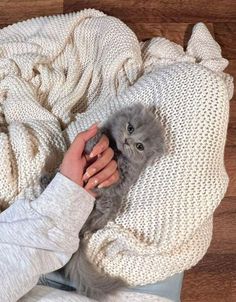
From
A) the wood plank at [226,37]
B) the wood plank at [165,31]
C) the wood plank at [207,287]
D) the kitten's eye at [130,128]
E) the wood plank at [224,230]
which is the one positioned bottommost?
the wood plank at [207,287]

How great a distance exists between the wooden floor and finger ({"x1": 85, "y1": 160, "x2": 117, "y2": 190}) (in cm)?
48

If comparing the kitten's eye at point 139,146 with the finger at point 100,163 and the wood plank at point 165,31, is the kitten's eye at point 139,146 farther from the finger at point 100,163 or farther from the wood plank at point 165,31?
the wood plank at point 165,31

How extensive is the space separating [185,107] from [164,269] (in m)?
0.31

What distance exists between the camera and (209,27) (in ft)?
4.04

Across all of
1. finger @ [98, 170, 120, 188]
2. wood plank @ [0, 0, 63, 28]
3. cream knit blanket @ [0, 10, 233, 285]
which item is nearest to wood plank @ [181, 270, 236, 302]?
cream knit blanket @ [0, 10, 233, 285]

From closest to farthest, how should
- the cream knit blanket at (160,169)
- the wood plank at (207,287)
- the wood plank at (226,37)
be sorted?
the cream knit blanket at (160,169)
the wood plank at (207,287)
the wood plank at (226,37)

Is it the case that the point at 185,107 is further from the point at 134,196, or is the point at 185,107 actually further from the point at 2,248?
the point at 2,248

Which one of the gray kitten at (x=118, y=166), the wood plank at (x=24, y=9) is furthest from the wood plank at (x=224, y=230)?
the wood plank at (x=24, y=9)

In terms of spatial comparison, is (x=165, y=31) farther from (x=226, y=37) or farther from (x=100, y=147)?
(x=100, y=147)

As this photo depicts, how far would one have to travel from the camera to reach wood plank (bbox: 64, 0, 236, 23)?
3.94 feet

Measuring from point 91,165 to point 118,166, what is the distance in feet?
0.17

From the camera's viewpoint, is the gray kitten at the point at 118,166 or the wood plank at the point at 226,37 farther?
the wood plank at the point at 226,37

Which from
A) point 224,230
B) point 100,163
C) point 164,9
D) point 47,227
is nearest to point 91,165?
point 100,163

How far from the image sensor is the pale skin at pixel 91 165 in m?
0.76
